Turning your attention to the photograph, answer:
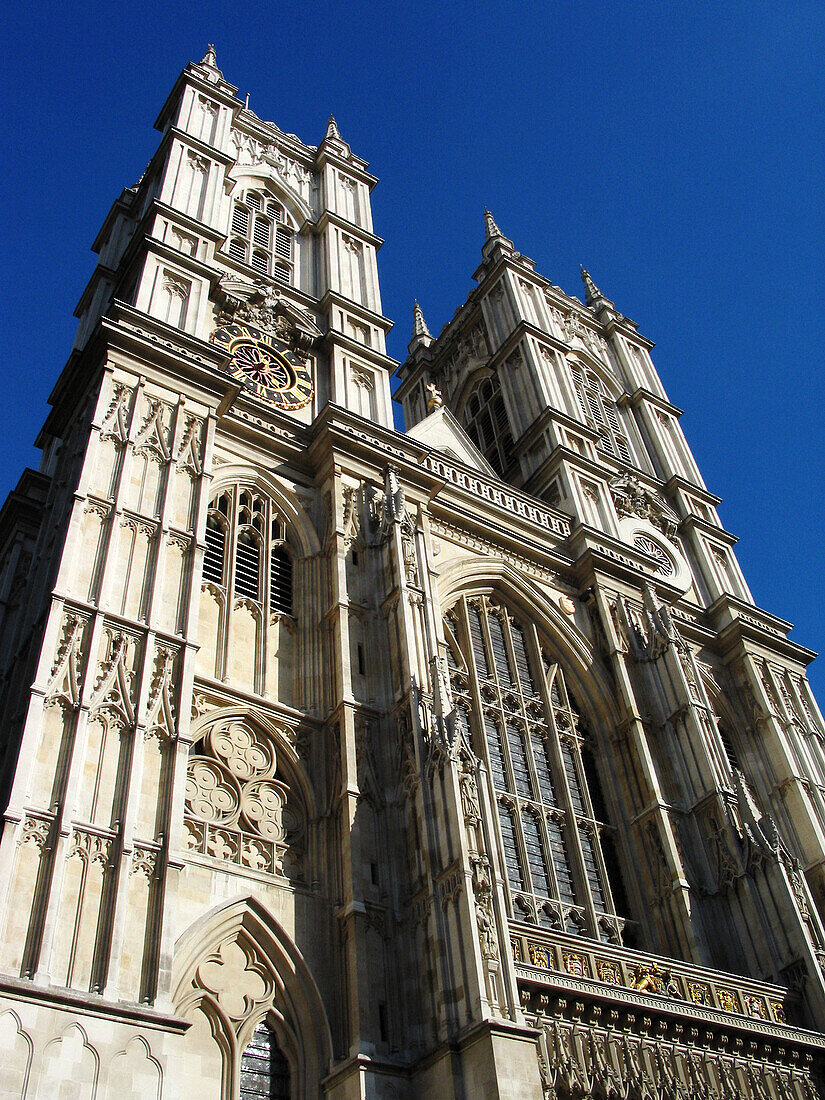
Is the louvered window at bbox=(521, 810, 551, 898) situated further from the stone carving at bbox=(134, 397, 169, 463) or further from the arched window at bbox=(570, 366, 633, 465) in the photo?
the arched window at bbox=(570, 366, 633, 465)

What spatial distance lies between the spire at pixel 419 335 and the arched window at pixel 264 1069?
3397 cm

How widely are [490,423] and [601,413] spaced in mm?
4068

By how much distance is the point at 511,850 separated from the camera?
67.4 ft

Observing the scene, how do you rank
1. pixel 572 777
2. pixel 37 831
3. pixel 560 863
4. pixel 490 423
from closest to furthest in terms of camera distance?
1. pixel 37 831
2. pixel 560 863
3. pixel 572 777
4. pixel 490 423

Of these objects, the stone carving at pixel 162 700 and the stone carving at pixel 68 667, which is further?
the stone carving at pixel 162 700

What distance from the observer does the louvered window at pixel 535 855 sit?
2027 centimetres

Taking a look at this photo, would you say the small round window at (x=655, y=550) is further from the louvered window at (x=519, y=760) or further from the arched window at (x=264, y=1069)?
the arched window at (x=264, y=1069)

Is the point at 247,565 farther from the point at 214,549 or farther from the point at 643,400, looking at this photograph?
the point at 643,400

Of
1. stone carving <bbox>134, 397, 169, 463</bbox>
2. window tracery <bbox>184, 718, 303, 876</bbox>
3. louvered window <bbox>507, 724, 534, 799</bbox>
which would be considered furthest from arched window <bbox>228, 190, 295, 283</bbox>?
window tracery <bbox>184, 718, 303, 876</bbox>

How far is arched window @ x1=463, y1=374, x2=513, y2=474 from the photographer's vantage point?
36.1 m

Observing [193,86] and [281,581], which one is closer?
[281,581]

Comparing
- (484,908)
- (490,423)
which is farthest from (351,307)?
(484,908)

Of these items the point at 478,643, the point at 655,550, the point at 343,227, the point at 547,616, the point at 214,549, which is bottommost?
the point at 214,549

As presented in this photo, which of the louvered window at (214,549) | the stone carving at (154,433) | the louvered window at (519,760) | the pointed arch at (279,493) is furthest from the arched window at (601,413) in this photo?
the stone carving at (154,433)
